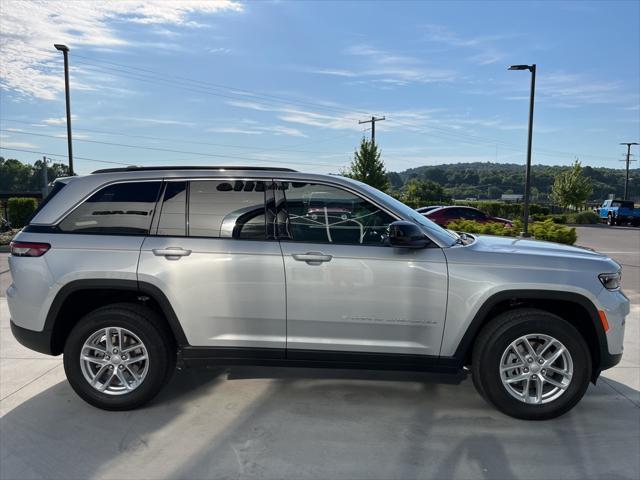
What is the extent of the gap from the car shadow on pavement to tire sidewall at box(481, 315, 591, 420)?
0.11 m

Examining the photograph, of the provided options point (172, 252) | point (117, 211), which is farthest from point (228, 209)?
point (117, 211)

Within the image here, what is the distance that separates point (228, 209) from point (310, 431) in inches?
67.8

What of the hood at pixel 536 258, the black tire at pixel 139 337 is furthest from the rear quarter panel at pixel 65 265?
the hood at pixel 536 258

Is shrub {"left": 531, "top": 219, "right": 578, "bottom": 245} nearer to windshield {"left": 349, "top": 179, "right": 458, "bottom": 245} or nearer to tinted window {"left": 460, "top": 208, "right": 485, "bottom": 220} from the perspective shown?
windshield {"left": 349, "top": 179, "right": 458, "bottom": 245}

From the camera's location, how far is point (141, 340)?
3488 mm

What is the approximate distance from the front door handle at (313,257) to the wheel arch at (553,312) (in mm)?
1156

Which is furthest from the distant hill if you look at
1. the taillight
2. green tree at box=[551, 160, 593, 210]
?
the taillight

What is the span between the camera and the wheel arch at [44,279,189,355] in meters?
3.46

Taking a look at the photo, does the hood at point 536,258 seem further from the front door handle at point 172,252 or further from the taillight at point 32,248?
the taillight at point 32,248

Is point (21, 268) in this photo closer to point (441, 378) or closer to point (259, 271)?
point (259, 271)

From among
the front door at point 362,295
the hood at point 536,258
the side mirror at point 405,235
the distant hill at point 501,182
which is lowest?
the front door at point 362,295

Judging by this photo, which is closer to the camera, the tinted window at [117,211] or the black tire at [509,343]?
the black tire at [509,343]

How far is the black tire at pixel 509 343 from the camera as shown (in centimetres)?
334

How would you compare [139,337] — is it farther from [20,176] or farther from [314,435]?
[20,176]
